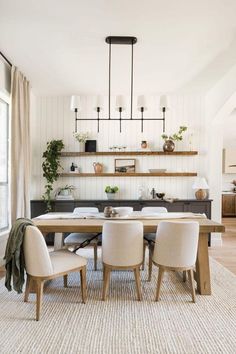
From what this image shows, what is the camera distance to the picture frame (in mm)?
5105

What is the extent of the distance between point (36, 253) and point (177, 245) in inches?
53.8

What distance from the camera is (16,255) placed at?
2.30 meters

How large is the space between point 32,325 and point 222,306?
1.83m

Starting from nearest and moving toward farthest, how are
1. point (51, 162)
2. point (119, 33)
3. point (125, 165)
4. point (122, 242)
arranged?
point (122, 242) < point (119, 33) < point (51, 162) < point (125, 165)

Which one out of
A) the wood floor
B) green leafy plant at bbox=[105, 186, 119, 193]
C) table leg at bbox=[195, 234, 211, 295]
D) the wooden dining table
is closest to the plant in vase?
green leafy plant at bbox=[105, 186, 119, 193]

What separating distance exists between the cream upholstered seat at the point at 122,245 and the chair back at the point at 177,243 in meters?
0.23

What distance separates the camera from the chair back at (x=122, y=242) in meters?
2.49

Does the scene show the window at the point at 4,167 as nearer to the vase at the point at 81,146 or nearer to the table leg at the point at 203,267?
the vase at the point at 81,146

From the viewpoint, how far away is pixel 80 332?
2.07 metres

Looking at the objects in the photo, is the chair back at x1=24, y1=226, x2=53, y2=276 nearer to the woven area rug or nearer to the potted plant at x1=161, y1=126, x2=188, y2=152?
the woven area rug

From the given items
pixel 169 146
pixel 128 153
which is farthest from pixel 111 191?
pixel 169 146

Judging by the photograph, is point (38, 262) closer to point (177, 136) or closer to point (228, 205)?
point (177, 136)

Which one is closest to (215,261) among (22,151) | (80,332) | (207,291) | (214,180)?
(207,291)

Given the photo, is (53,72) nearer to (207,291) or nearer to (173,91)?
(173,91)
